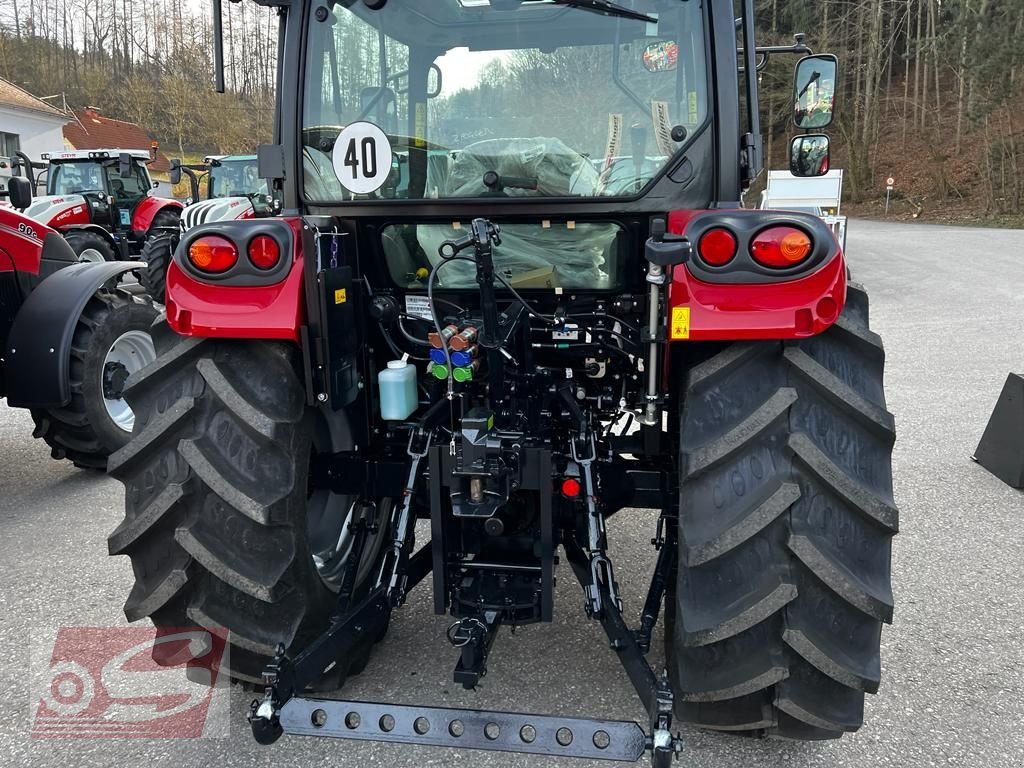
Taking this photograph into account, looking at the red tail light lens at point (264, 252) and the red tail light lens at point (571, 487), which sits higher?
the red tail light lens at point (264, 252)

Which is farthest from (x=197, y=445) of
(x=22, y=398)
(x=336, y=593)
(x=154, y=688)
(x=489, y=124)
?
(x=22, y=398)

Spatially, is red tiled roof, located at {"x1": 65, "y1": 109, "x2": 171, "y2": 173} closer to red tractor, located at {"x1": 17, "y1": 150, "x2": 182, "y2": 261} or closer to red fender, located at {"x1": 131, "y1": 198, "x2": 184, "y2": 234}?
red tractor, located at {"x1": 17, "y1": 150, "x2": 182, "y2": 261}

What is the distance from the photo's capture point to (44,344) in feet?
15.5

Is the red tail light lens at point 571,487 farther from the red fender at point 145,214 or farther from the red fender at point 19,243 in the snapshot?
the red fender at point 145,214

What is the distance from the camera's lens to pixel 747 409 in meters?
A: 2.23

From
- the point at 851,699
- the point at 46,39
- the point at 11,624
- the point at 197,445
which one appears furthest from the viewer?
the point at 46,39

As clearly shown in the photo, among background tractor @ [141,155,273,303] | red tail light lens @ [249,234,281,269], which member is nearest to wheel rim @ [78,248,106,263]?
background tractor @ [141,155,273,303]

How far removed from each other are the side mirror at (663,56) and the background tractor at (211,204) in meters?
6.54

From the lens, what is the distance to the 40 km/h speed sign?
2551mm

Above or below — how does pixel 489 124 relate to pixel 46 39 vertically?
below

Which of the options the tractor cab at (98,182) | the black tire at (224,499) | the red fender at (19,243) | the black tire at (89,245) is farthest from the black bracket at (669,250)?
the tractor cab at (98,182)

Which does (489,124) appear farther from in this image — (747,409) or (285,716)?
(285,716)

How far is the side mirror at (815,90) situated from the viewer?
9.60 ft

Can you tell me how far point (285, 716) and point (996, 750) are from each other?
2138 millimetres
